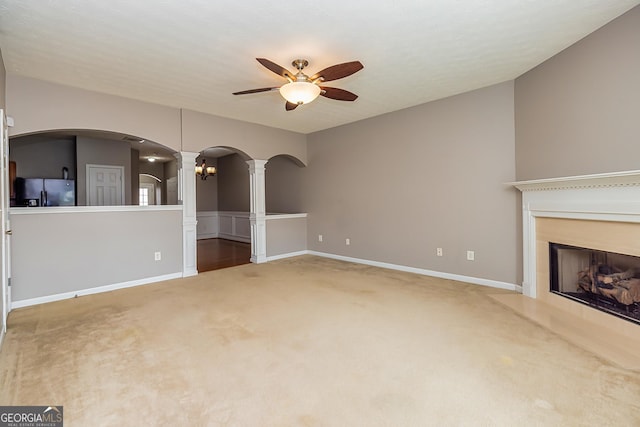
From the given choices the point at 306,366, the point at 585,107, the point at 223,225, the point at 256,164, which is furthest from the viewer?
the point at 223,225

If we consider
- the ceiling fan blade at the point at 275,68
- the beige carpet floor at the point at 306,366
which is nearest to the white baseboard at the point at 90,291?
the beige carpet floor at the point at 306,366

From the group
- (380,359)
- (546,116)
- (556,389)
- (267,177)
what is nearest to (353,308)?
(380,359)

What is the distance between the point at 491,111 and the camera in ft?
12.8

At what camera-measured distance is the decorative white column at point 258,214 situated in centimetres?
570

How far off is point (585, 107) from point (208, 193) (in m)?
9.50

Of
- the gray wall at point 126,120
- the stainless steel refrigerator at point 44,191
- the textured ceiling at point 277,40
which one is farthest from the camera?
the stainless steel refrigerator at point 44,191

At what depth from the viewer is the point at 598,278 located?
9.38 ft

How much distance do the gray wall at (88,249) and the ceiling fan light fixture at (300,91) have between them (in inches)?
111

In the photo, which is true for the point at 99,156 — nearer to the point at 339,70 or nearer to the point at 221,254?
the point at 221,254

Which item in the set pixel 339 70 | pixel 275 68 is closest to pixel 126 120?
pixel 275 68

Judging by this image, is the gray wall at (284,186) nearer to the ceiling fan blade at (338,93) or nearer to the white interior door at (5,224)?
the ceiling fan blade at (338,93)

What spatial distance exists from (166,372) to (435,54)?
363 cm

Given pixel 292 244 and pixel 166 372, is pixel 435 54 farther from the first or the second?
pixel 292 244
